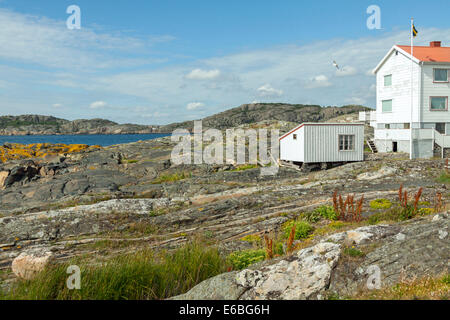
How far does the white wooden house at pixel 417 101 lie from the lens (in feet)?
104

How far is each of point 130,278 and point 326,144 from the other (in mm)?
24767

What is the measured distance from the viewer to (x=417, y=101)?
32.8 meters

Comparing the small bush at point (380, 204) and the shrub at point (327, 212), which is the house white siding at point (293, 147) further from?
the shrub at point (327, 212)

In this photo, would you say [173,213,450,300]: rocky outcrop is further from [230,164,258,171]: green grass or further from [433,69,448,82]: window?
[433,69,448,82]: window

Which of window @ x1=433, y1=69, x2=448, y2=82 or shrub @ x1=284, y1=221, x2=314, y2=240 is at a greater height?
window @ x1=433, y1=69, x2=448, y2=82

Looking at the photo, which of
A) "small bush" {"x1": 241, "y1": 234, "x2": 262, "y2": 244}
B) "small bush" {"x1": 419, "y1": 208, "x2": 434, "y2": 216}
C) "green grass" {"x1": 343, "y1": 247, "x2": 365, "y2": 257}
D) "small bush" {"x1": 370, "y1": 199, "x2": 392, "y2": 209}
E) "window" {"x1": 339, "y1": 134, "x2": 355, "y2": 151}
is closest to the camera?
"green grass" {"x1": 343, "y1": 247, "x2": 365, "y2": 257}

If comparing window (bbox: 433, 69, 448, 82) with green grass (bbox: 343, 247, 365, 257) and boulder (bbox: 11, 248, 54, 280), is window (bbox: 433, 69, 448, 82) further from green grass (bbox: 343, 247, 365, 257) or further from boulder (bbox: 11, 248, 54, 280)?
boulder (bbox: 11, 248, 54, 280)

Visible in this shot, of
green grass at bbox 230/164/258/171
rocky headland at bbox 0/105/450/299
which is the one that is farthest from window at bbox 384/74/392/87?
green grass at bbox 230/164/258/171

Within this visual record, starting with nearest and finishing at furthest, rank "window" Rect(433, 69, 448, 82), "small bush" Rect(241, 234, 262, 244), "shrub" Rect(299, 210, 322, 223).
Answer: "small bush" Rect(241, 234, 262, 244) → "shrub" Rect(299, 210, 322, 223) → "window" Rect(433, 69, 448, 82)

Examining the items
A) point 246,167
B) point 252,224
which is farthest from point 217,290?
point 246,167

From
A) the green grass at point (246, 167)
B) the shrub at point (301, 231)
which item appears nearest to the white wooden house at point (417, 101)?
the green grass at point (246, 167)

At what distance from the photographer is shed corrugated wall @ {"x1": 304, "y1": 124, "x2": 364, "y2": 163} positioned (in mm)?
27969

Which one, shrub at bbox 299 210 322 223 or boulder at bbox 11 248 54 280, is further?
shrub at bbox 299 210 322 223

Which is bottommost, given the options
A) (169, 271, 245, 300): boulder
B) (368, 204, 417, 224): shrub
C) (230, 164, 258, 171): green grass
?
(169, 271, 245, 300): boulder
